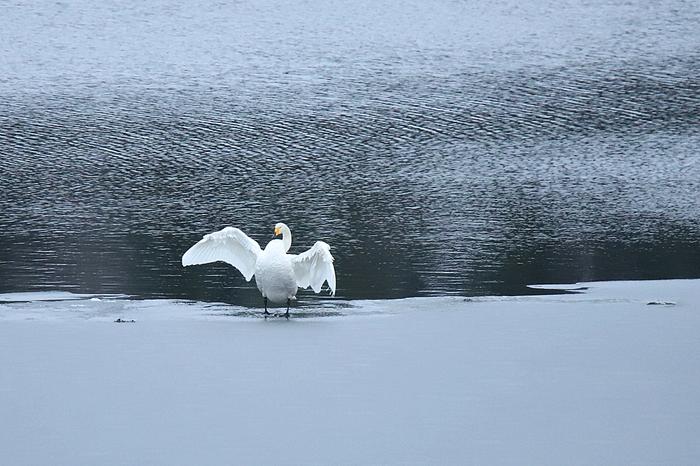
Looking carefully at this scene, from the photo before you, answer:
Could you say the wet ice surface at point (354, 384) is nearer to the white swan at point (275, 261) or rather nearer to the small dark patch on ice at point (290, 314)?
the small dark patch on ice at point (290, 314)

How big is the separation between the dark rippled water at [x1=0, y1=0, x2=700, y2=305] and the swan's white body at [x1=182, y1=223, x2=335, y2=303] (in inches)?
18.4

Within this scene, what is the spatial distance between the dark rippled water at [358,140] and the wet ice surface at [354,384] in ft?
5.51

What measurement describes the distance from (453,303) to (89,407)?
4190 mm

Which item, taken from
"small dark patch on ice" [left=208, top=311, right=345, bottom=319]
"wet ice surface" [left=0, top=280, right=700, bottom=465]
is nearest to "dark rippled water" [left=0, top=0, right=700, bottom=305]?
"small dark patch on ice" [left=208, top=311, right=345, bottom=319]

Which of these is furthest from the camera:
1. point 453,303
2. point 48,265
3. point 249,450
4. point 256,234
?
point 256,234

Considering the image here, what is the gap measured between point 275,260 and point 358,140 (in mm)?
10637

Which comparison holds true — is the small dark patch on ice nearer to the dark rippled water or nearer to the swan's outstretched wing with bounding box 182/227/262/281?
the swan's outstretched wing with bounding box 182/227/262/281

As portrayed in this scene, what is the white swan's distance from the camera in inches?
394

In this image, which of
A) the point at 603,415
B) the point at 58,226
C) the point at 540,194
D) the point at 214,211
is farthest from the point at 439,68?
the point at 603,415

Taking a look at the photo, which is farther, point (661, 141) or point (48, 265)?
point (661, 141)

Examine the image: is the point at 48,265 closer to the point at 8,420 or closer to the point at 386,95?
the point at 8,420

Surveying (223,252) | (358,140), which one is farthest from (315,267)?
(358,140)

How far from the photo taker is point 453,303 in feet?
34.2

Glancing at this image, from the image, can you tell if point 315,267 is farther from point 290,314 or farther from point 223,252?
point 223,252
